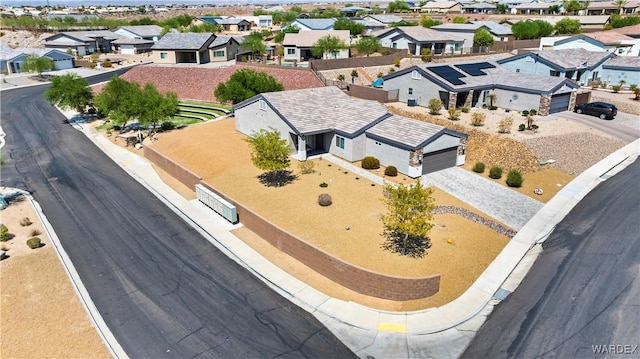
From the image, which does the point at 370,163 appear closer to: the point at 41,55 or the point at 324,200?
the point at 324,200

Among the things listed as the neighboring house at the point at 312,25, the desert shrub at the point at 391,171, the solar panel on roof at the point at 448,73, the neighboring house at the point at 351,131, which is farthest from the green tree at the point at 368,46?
the desert shrub at the point at 391,171

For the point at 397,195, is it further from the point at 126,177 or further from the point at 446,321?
the point at 126,177

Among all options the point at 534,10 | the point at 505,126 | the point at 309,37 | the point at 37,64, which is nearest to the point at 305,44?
the point at 309,37

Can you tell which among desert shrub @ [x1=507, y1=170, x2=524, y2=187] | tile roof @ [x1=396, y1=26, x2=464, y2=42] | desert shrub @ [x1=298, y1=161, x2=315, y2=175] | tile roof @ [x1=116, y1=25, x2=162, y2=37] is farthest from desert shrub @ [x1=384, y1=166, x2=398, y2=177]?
tile roof @ [x1=116, y1=25, x2=162, y2=37]

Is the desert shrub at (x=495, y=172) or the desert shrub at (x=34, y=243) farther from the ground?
the desert shrub at (x=495, y=172)

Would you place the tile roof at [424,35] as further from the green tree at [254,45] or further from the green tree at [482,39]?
the green tree at [254,45]
